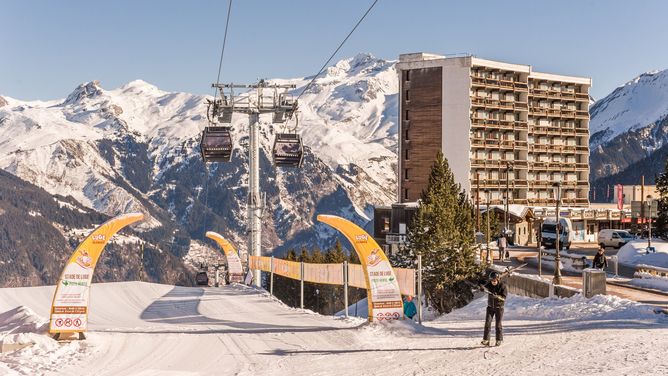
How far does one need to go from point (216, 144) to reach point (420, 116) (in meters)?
63.2

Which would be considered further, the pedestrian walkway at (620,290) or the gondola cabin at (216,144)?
the gondola cabin at (216,144)

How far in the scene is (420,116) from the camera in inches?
4523

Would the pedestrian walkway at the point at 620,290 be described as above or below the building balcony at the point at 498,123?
below

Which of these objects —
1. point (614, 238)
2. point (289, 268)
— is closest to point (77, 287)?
point (289, 268)

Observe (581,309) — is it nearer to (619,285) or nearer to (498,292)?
(498,292)

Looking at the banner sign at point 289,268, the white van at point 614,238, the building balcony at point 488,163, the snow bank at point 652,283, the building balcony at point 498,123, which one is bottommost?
the snow bank at point 652,283

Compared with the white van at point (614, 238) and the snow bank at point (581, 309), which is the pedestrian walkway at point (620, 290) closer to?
the snow bank at point (581, 309)

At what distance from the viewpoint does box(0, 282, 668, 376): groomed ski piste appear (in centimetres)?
1608

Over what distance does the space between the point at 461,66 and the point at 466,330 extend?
96.8 m

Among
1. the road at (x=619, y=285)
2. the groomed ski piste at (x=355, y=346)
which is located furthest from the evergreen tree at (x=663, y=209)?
the groomed ski piste at (x=355, y=346)

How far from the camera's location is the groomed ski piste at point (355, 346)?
1608 centimetres

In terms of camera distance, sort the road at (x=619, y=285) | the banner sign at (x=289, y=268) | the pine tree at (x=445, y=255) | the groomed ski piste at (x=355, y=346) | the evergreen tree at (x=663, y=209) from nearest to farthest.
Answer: the groomed ski piste at (x=355, y=346) < the road at (x=619, y=285) < the banner sign at (x=289, y=268) < the pine tree at (x=445, y=255) < the evergreen tree at (x=663, y=209)

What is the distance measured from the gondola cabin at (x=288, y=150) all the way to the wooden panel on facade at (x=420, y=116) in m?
57.9

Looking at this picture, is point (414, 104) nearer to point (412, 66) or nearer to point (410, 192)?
point (412, 66)
